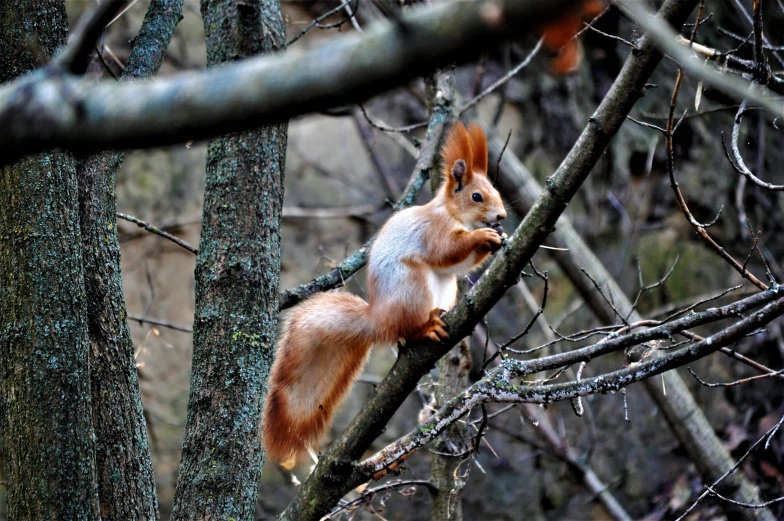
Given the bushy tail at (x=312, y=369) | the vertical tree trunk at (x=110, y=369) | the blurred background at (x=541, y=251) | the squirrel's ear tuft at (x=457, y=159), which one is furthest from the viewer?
the blurred background at (x=541, y=251)

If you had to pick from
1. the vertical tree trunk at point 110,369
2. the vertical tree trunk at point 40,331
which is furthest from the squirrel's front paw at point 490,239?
the vertical tree trunk at point 40,331

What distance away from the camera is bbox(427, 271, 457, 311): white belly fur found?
2.95 metres

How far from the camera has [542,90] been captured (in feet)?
20.3

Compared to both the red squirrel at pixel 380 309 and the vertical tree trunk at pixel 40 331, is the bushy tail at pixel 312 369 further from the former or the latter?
the vertical tree trunk at pixel 40 331

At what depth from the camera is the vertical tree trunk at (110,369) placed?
6.59ft

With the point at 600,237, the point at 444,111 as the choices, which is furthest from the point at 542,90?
the point at 444,111

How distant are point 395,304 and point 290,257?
3062mm

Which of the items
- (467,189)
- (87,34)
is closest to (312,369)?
(467,189)

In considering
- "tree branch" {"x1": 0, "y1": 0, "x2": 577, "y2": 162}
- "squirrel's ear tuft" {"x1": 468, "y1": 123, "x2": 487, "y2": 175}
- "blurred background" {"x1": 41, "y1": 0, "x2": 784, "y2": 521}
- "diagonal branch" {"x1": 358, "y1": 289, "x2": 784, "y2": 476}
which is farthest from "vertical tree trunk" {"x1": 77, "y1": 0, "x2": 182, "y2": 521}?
"blurred background" {"x1": 41, "y1": 0, "x2": 784, "y2": 521}

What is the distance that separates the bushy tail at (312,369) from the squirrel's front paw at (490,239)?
520 mm

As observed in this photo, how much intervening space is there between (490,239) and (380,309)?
1.59ft

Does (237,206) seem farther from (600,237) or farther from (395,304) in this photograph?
(600,237)

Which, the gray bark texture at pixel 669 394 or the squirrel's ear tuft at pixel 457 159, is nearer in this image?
the squirrel's ear tuft at pixel 457 159

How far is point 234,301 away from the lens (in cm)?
232
